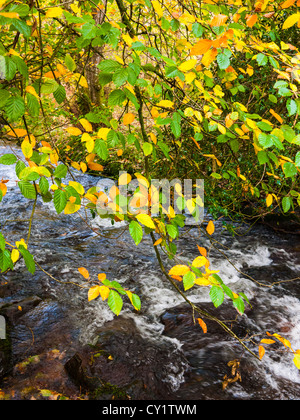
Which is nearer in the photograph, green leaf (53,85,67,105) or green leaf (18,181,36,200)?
green leaf (18,181,36,200)

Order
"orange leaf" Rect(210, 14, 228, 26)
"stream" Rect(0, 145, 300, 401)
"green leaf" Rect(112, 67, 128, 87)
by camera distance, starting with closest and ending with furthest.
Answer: "green leaf" Rect(112, 67, 128, 87), "orange leaf" Rect(210, 14, 228, 26), "stream" Rect(0, 145, 300, 401)

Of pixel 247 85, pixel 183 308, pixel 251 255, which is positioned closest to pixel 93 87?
pixel 247 85

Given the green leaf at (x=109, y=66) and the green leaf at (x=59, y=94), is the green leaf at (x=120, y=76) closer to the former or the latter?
the green leaf at (x=109, y=66)

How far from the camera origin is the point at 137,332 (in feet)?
7.59

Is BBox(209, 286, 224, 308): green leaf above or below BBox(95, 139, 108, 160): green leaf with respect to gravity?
below

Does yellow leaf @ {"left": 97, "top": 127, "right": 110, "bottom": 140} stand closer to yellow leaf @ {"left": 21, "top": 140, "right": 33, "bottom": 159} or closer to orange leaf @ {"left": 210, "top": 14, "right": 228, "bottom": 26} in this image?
yellow leaf @ {"left": 21, "top": 140, "right": 33, "bottom": 159}

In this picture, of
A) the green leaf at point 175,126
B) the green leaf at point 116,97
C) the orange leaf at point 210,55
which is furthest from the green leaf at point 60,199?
the orange leaf at point 210,55

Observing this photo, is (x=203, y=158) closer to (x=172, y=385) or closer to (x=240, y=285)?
(x=240, y=285)

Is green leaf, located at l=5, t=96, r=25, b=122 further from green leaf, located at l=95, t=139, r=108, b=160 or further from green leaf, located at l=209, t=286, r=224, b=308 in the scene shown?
green leaf, located at l=209, t=286, r=224, b=308

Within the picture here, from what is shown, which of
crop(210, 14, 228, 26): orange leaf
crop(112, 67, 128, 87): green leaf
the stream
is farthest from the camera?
the stream

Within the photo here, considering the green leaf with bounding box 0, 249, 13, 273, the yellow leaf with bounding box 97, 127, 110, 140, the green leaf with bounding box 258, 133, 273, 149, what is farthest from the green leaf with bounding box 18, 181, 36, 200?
the green leaf with bounding box 258, 133, 273, 149

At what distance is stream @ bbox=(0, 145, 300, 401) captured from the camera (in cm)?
182

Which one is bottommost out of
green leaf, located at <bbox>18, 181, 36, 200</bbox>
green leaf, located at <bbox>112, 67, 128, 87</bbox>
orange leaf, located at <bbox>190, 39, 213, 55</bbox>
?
green leaf, located at <bbox>18, 181, 36, 200</bbox>
